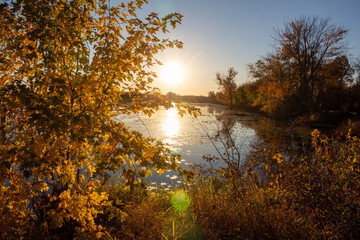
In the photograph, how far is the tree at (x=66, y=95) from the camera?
1.85 metres

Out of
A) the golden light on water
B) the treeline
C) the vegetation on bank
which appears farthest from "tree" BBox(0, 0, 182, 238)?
the treeline

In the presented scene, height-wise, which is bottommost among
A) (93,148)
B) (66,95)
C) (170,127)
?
(170,127)

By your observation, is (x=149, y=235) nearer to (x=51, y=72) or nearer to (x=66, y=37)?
(x=51, y=72)

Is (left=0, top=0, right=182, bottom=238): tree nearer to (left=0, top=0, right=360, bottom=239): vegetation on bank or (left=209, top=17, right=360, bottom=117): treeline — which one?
(left=0, top=0, right=360, bottom=239): vegetation on bank

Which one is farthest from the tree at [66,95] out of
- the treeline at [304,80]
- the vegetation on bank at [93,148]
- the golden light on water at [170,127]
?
the treeline at [304,80]

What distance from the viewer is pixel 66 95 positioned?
2.14 metres

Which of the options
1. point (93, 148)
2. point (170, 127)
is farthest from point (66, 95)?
point (170, 127)

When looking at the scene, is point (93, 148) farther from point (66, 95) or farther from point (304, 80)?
point (304, 80)

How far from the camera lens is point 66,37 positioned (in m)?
1.91

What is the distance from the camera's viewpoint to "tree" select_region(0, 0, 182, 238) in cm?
185

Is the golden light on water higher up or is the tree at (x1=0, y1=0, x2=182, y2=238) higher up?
the tree at (x1=0, y1=0, x2=182, y2=238)

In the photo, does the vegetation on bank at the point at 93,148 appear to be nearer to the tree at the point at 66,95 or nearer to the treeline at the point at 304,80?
the tree at the point at 66,95

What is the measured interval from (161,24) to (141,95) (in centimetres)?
106

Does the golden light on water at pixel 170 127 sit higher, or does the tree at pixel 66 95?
the tree at pixel 66 95
